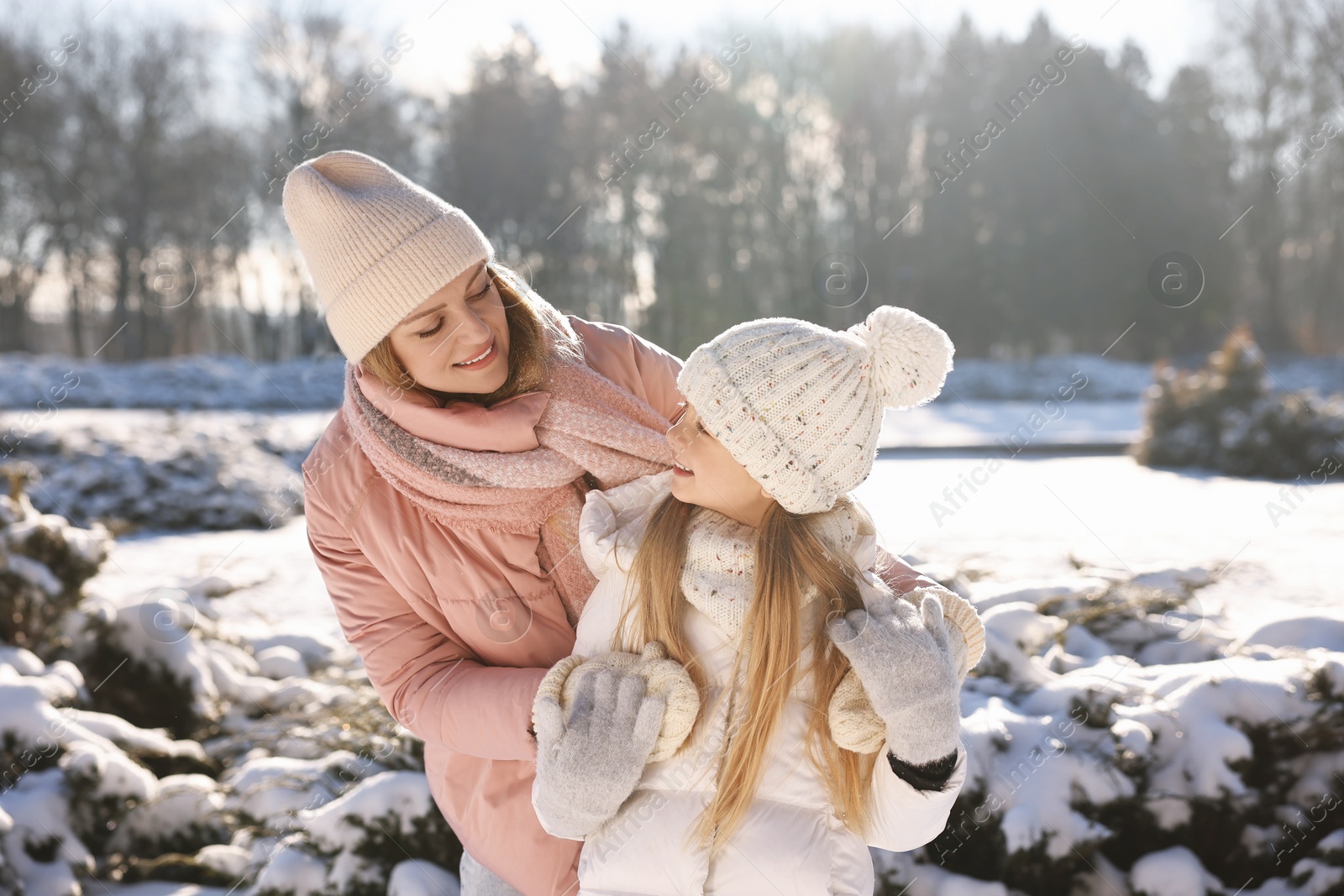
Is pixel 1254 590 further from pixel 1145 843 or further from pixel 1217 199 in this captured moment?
pixel 1217 199

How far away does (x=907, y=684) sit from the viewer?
4.57 feet

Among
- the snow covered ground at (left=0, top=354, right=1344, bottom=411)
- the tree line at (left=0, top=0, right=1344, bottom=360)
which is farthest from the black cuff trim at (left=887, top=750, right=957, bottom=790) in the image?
the tree line at (left=0, top=0, right=1344, bottom=360)

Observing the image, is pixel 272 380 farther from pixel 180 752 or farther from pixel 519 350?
pixel 519 350

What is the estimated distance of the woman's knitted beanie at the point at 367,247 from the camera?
178cm

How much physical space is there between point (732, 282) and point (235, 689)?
2029 cm

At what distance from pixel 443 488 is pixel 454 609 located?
251 millimetres

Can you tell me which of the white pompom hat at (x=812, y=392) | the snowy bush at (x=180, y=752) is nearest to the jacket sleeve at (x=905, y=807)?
the white pompom hat at (x=812, y=392)

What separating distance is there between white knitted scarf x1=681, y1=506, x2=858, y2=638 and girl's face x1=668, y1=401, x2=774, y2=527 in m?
0.03

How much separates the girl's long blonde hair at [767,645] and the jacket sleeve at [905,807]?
0.09 ft

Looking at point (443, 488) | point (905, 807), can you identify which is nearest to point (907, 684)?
point (905, 807)

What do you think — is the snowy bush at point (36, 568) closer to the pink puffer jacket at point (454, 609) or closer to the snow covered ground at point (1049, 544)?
the snow covered ground at point (1049, 544)

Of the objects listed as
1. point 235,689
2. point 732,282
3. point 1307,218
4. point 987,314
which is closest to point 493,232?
point 732,282

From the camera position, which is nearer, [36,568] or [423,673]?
[423,673]

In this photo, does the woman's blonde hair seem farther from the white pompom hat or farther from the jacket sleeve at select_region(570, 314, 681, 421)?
the white pompom hat
